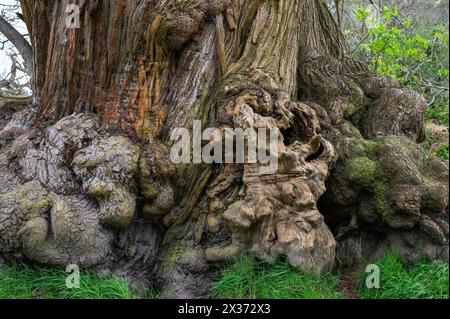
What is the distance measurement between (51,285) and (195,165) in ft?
4.95

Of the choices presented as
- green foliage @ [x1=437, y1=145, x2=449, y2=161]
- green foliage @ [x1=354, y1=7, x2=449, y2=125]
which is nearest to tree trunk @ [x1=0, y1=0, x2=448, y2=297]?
green foliage @ [x1=354, y1=7, x2=449, y2=125]

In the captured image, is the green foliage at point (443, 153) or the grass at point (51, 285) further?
the green foliage at point (443, 153)

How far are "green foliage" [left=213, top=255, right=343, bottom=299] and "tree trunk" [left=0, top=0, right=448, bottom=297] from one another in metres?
0.09

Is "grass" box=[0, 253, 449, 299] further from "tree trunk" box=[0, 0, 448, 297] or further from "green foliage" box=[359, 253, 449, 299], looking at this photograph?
"tree trunk" box=[0, 0, 448, 297]

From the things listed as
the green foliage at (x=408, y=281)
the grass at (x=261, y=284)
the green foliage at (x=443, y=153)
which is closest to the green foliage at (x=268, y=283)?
the grass at (x=261, y=284)

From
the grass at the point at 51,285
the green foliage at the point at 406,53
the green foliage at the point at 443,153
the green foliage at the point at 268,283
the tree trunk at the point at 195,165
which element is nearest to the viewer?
the green foliage at the point at 268,283

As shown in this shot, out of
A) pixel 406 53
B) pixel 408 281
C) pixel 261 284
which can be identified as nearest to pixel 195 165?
pixel 261 284

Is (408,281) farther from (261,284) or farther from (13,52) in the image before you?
(13,52)

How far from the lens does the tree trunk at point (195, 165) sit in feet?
11.3

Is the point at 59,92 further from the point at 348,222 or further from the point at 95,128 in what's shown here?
the point at 348,222

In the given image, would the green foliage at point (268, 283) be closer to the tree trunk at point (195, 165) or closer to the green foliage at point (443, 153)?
the tree trunk at point (195, 165)

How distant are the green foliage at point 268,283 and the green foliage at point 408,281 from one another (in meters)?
0.36
